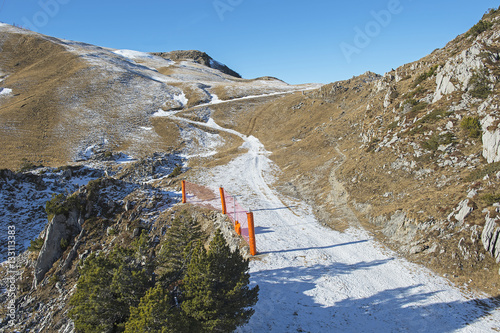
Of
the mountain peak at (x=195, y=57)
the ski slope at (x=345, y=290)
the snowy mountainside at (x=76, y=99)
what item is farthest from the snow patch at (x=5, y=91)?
the mountain peak at (x=195, y=57)

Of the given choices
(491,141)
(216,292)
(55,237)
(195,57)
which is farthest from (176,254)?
(195,57)

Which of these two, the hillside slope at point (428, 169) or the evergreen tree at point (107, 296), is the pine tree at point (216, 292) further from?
the hillside slope at point (428, 169)

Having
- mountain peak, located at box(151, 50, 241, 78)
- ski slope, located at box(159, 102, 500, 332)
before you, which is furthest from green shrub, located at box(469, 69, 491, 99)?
mountain peak, located at box(151, 50, 241, 78)

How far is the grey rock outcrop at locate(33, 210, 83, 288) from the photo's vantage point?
17.1m

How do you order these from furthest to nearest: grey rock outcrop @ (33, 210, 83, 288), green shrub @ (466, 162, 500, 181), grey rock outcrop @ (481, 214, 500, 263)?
grey rock outcrop @ (33, 210, 83, 288), green shrub @ (466, 162, 500, 181), grey rock outcrop @ (481, 214, 500, 263)

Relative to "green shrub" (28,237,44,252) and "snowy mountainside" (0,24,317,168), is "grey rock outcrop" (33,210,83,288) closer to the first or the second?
"green shrub" (28,237,44,252)

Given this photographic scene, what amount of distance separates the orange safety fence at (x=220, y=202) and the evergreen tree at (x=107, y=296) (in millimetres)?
6479

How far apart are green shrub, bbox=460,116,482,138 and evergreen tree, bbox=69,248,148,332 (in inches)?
798

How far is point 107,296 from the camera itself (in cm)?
831

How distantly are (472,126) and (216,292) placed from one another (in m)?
19.3

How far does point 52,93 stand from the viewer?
6550 cm

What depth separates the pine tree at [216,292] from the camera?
7.50 meters

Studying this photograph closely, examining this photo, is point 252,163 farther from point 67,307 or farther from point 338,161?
point 67,307

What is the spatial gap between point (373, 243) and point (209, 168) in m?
20.7
